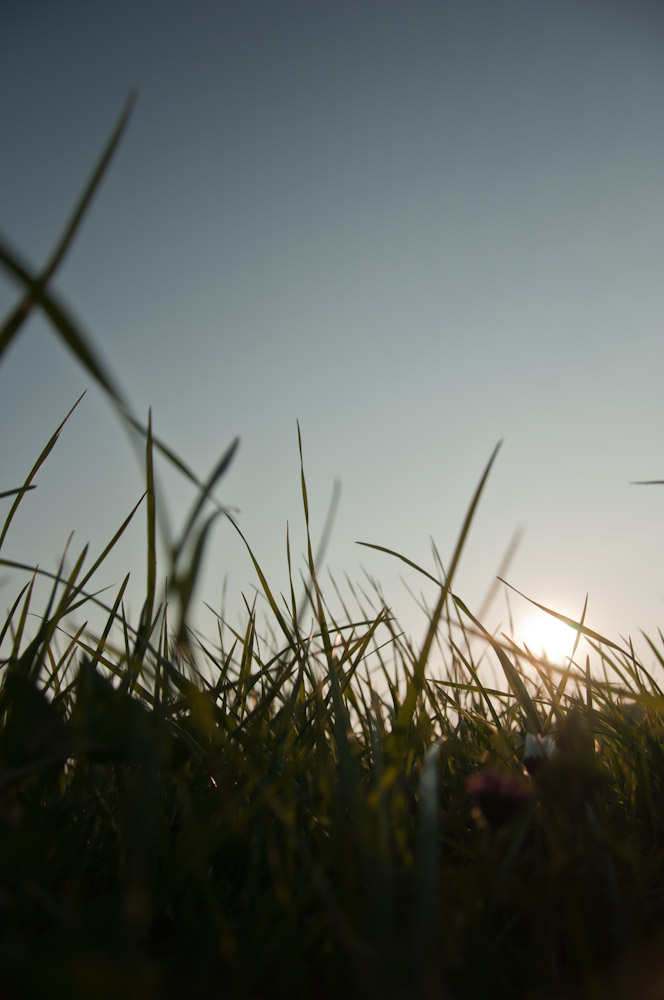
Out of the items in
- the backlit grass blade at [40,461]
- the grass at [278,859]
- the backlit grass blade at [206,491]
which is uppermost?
the backlit grass blade at [40,461]

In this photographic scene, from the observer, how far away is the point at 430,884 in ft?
1.44

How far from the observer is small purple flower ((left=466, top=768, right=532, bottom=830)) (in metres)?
0.61

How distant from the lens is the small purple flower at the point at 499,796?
61cm

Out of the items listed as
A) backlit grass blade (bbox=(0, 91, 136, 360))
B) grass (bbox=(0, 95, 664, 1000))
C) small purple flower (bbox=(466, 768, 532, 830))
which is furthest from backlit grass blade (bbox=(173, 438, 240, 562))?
small purple flower (bbox=(466, 768, 532, 830))

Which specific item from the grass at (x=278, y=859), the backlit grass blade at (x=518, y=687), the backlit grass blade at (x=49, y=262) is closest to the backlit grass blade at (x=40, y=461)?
the grass at (x=278, y=859)

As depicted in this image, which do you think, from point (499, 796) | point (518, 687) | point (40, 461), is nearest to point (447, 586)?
point (499, 796)

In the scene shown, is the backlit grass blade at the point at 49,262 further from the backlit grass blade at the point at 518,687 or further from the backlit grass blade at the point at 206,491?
the backlit grass blade at the point at 518,687

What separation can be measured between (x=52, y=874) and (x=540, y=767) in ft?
2.14

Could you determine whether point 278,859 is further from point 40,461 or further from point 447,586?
point 40,461

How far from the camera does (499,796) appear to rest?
0.62 metres

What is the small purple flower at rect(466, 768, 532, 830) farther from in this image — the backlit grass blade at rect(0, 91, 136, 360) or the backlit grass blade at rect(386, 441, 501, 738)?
the backlit grass blade at rect(0, 91, 136, 360)

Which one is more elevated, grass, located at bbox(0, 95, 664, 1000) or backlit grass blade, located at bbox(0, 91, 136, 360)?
backlit grass blade, located at bbox(0, 91, 136, 360)

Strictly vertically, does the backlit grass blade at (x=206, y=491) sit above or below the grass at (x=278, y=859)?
above

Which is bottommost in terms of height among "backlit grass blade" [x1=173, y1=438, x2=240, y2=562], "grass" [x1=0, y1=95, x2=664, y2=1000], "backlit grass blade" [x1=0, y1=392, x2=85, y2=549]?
"grass" [x1=0, y1=95, x2=664, y2=1000]
